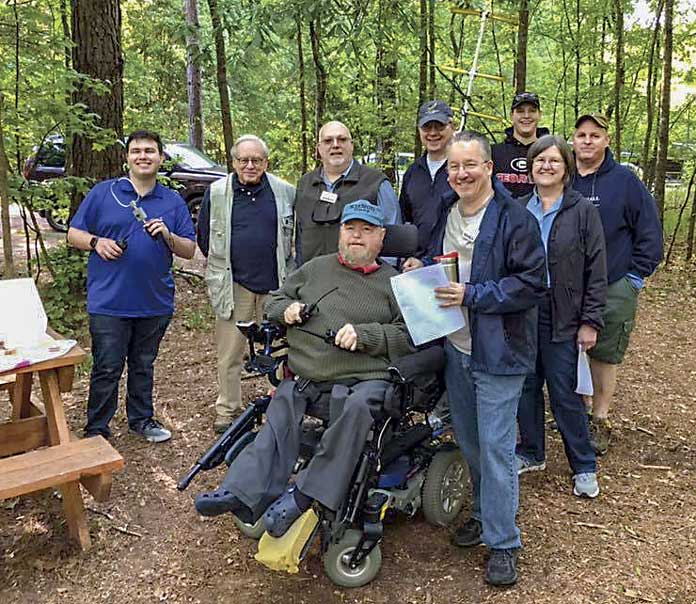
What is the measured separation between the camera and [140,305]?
3.70m

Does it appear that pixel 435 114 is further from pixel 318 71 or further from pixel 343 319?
pixel 318 71

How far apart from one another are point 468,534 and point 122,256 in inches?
91.3

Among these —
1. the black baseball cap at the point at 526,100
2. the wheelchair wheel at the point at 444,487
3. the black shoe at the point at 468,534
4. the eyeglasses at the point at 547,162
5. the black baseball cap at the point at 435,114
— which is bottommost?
the black shoe at the point at 468,534

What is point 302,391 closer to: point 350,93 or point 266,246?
point 266,246

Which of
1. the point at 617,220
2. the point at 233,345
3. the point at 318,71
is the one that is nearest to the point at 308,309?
the point at 233,345

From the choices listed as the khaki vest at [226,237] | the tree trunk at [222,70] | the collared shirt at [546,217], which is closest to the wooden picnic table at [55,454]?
the khaki vest at [226,237]

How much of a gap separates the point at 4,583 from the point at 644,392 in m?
4.34

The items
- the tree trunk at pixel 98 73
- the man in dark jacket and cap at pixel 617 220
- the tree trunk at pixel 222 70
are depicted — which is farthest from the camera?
the tree trunk at pixel 222 70

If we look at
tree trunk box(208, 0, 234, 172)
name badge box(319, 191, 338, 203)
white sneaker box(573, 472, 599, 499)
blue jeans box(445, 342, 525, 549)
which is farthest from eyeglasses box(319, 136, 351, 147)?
tree trunk box(208, 0, 234, 172)

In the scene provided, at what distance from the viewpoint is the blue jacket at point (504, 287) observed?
8.18 feet

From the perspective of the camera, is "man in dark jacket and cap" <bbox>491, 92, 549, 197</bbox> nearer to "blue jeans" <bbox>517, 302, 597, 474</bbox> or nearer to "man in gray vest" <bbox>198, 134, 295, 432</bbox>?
"blue jeans" <bbox>517, 302, 597, 474</bbox>

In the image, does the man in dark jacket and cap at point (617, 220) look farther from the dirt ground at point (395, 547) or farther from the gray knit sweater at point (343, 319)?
the gray knit sweater at point (343, 319)

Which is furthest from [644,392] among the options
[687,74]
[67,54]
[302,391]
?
[687,74]

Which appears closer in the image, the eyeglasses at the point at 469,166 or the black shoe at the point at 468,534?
the eyeglasses at the point at 469,166
